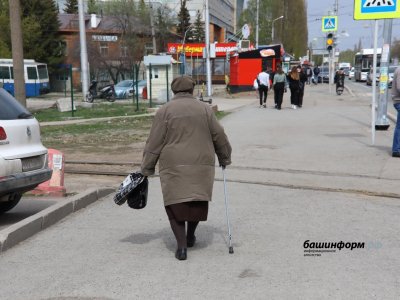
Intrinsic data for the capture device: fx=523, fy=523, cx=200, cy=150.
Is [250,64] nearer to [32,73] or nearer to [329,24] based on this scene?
[329,24]

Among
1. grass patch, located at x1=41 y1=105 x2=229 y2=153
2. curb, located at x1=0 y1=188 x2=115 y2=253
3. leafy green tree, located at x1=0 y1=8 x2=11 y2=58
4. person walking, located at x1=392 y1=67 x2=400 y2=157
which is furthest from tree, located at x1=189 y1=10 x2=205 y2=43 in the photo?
curb, located at x1=0 y1=188 x2=115 y2=253

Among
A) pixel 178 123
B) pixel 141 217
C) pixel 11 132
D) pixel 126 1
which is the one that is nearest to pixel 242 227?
pixel 141 217

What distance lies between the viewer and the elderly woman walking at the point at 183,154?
15.2 feet

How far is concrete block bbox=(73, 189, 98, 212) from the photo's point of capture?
22.4 ft

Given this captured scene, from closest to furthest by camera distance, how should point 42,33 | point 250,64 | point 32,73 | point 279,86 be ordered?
1. point 279,86
2. point 250,64
3. point 32,73
4. point 42,33

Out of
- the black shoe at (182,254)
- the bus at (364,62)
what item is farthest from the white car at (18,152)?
the bus at (364,62)

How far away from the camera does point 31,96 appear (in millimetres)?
41000

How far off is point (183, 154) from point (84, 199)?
285 cm

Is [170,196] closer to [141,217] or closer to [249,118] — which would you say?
[141,217]

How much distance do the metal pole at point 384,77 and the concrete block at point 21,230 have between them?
32.8 ft

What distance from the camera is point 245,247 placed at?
204 inches

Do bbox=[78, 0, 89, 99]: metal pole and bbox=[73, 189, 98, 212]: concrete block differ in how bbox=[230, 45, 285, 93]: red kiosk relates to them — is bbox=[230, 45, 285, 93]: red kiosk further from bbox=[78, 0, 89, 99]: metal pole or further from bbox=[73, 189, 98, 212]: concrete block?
bbox=[73, 189, 98, 212]: concrete block

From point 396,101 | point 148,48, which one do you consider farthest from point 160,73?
point 148,48

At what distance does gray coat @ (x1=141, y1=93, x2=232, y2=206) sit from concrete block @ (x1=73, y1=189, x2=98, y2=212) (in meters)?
2.41
